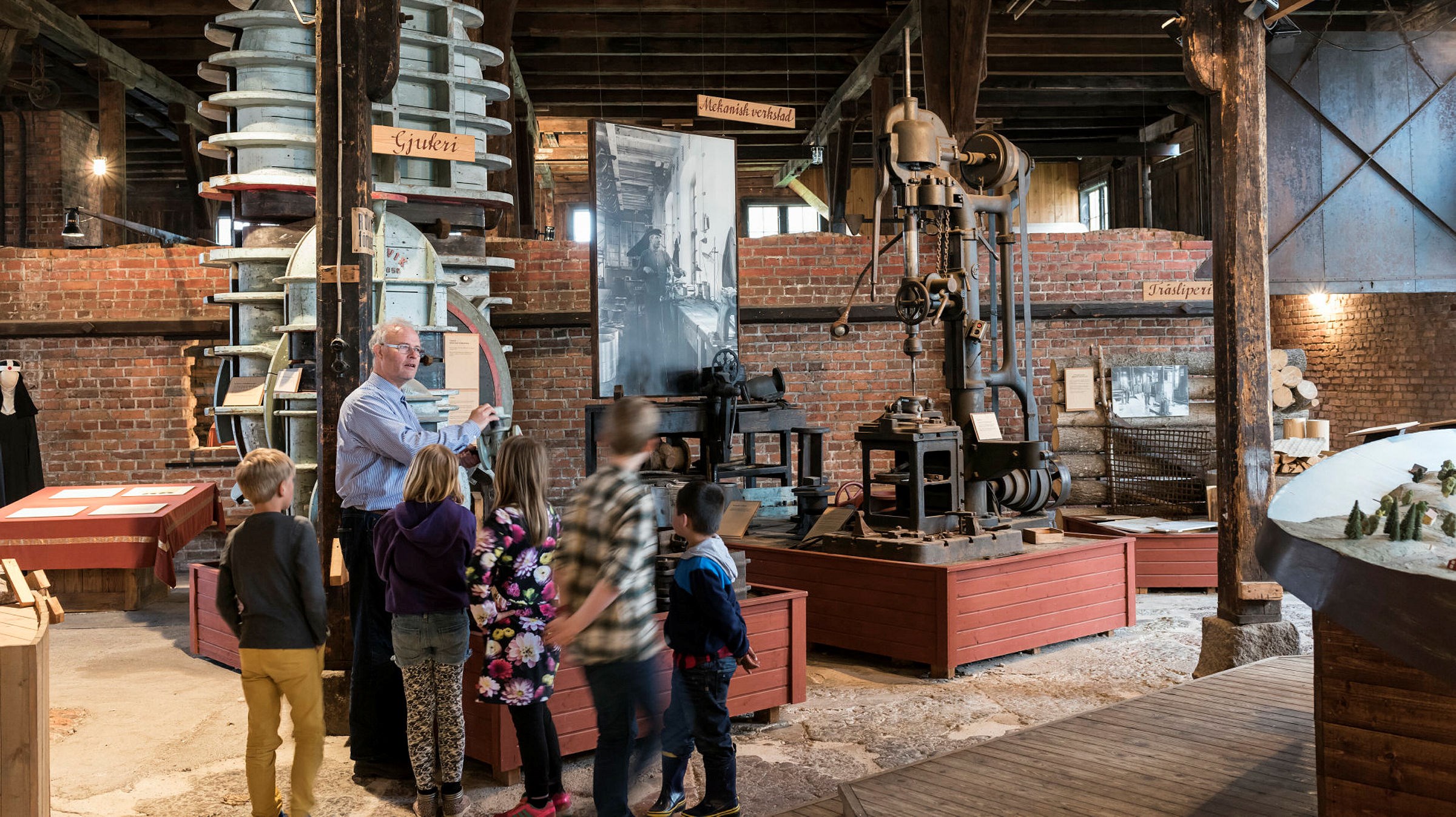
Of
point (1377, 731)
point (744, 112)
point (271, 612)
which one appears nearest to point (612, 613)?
point (271, 612)

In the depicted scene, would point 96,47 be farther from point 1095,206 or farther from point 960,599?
point 1095,206

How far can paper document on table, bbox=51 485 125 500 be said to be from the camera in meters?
7.40

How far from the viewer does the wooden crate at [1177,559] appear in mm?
7438

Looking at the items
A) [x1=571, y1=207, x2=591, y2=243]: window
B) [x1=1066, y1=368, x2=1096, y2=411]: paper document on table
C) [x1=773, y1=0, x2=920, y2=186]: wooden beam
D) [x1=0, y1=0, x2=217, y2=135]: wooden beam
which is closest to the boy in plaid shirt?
[x1=773, y1=0, x2=920, y2=186]: wooden beam

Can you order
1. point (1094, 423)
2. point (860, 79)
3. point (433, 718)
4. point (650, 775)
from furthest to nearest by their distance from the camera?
point (860, 79) < point (1094, 423) < point (650, 775) < point (433, 718)

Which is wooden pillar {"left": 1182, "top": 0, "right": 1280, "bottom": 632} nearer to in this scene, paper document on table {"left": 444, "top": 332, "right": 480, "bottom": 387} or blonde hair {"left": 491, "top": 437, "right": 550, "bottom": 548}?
blonde hair {"left": 491, "top": 437, "right": 550, "bottom": 548}

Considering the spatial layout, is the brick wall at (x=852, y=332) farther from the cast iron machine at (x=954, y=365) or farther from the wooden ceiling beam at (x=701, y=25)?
the cast iron machine at (x=954, y=365)

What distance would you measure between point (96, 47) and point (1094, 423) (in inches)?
407

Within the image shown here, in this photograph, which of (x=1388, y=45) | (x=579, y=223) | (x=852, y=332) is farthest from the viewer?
(x=579, y=223)

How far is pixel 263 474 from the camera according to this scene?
3432 mm

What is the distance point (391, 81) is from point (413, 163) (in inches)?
78.8

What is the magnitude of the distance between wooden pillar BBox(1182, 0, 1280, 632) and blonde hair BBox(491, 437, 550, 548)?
137 inches

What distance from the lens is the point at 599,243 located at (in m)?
6.89

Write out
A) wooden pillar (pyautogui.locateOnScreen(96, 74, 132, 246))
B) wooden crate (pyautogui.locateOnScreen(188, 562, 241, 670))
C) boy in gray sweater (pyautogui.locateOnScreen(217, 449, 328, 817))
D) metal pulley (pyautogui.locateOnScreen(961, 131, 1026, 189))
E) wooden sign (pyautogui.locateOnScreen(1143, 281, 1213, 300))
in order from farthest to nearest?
wooden pillar (pyautogui.locateOnScreen(96, 74, 132, 246)) < wooden sign (pyautogui.locateOnScreen(1143, 281, 1213, 300)) < metal pulley (pyautogui.locateOnScreen(961, 131, 1026, 189)) < wooden crate (pyautogui.locateOnScreen(188, 562, 241, 670)) < boy in gray sweater (pyautogui.locateOnScreen(217, 449, 328, 817))
